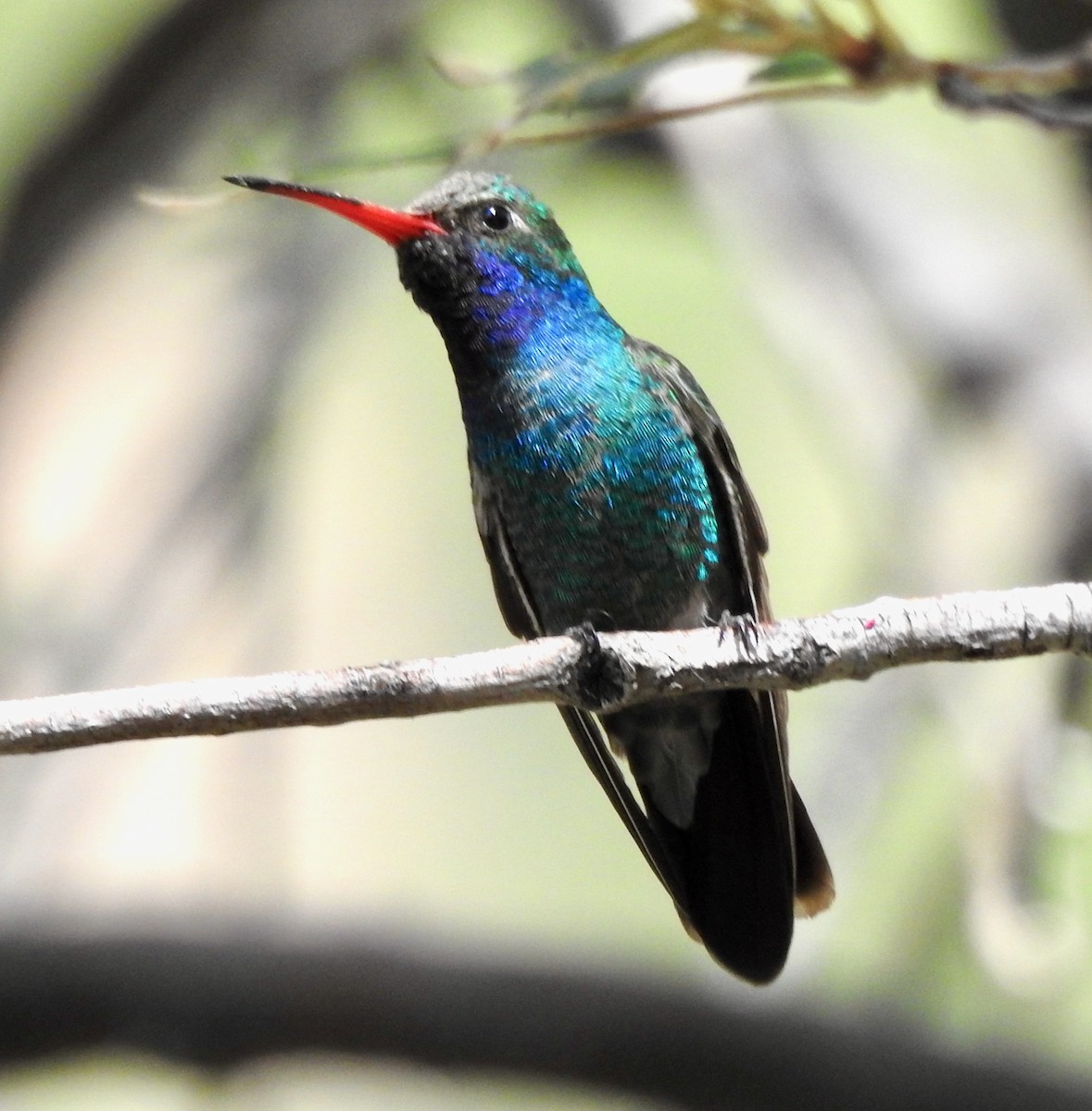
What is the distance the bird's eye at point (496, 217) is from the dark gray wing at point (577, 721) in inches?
19.0

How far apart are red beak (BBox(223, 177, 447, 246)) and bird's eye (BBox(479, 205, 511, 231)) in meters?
0.10

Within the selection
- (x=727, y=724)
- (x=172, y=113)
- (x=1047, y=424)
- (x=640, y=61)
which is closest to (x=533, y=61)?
(x=640, y=61)

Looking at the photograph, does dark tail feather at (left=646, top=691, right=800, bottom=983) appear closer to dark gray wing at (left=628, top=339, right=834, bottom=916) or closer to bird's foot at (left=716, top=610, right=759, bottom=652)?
dark gray wing at (left=628, top=339, right=834, bottom=916)

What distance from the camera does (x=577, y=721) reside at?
3.04m

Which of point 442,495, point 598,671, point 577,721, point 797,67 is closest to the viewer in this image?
point 598,671

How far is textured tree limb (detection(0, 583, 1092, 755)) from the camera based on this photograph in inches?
76.9

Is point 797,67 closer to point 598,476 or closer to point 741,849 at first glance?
point 598,476

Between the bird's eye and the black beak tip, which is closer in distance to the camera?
the black beak tip

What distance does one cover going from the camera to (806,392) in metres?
4.75

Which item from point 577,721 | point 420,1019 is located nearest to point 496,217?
point 577,721

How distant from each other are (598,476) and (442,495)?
3.21 m

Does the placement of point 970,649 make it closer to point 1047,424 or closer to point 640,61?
point 640,61

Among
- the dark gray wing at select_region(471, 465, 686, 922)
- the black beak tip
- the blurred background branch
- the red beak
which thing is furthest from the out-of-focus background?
the dark gray wing at select_region(471, 465, 686, 922)

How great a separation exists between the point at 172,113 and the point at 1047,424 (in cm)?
265
